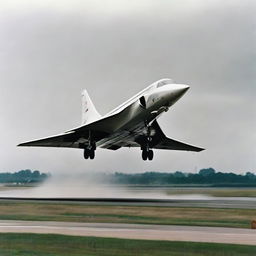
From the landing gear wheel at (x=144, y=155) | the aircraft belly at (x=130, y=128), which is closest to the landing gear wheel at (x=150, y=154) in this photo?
the landing gear wheel at (x=144, y=155)

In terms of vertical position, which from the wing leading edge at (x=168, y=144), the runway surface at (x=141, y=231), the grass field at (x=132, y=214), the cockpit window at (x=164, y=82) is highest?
the cockpit window at (x=164, y=82)

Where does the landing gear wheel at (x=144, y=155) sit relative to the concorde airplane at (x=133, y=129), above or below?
below

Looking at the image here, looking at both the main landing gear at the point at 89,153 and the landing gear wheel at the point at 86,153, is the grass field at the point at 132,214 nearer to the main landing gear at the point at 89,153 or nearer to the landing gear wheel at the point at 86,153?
the main landing gear at the point at 89,153

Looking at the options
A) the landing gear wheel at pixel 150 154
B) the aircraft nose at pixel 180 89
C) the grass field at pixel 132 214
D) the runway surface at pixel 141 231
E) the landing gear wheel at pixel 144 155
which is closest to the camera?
the runway surface at pixel 141 231

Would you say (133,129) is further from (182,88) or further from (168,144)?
(168,144)

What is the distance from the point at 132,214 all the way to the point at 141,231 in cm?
879

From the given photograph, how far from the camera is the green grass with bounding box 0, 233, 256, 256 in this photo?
21.4 metres

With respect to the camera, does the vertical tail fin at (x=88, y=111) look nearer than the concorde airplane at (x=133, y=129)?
No

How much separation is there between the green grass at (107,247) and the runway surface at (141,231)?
3.93 feet

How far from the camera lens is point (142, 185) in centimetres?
5934

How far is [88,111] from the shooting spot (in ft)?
212

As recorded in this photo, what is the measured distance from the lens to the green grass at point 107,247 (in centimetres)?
2141

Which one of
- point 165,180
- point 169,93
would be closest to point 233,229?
point 169,93

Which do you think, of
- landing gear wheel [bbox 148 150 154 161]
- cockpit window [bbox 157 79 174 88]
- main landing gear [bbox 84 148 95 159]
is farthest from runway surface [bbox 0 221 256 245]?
landing gear wheel [bbox 148 150 154 161]
